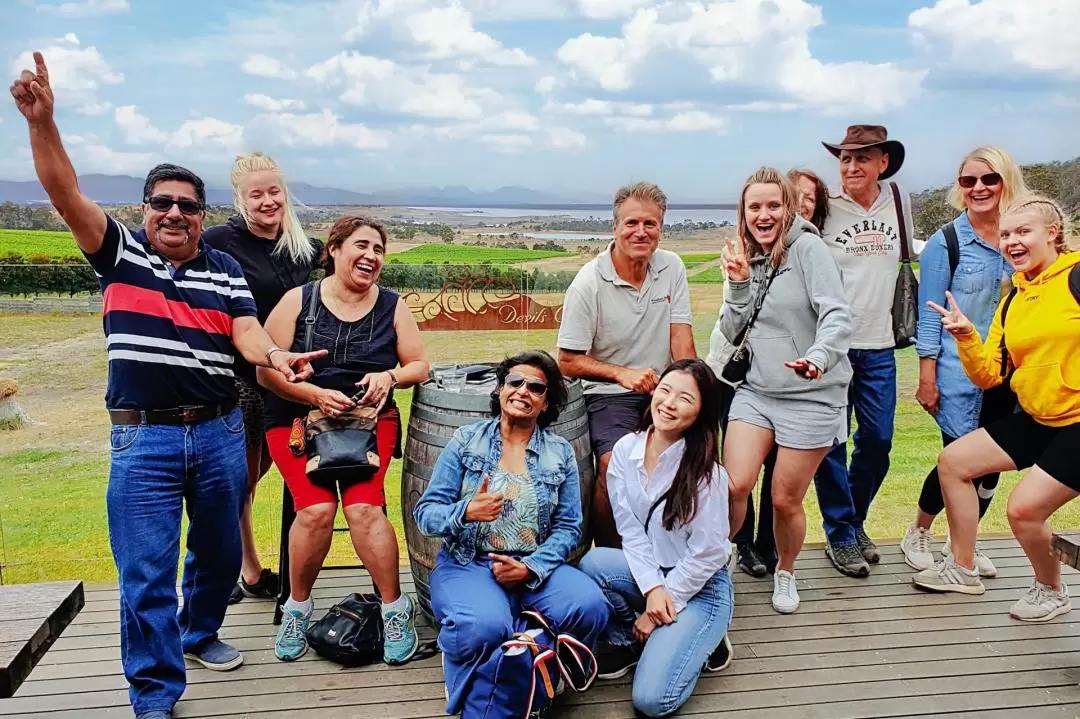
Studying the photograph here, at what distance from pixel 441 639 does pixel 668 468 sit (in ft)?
3.34

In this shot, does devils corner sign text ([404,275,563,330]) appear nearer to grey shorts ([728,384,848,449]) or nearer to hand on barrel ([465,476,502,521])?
grey shorts ([728,384,848,449])

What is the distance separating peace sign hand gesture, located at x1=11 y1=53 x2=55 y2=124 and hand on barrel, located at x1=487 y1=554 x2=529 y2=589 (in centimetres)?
191

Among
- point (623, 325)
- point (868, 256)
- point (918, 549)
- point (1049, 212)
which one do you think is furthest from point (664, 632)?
point (1049, 212)

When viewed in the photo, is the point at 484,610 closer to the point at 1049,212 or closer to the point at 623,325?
the point at 623,325

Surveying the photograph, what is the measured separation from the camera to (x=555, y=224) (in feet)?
26.5

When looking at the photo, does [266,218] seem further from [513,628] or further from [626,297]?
[513,628]

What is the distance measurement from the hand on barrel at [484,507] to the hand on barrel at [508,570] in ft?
0.55

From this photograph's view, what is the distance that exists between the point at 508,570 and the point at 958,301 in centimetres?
247

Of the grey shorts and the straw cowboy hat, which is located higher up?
the straw cowboy hat

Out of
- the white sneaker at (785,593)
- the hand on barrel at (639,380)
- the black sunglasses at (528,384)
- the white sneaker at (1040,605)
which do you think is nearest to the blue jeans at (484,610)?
the black sunglasses at (528,384)

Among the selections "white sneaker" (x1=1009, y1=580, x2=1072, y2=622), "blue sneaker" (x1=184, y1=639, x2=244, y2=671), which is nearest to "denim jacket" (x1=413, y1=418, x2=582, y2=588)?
"blue sneaker" (x1=184, y1=639, x2=244, y2=671)

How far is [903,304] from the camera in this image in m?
4.05

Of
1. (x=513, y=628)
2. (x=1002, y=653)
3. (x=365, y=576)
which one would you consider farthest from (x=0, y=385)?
(x=1002, y=653)

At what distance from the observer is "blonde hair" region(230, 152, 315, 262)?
11.7 feet
